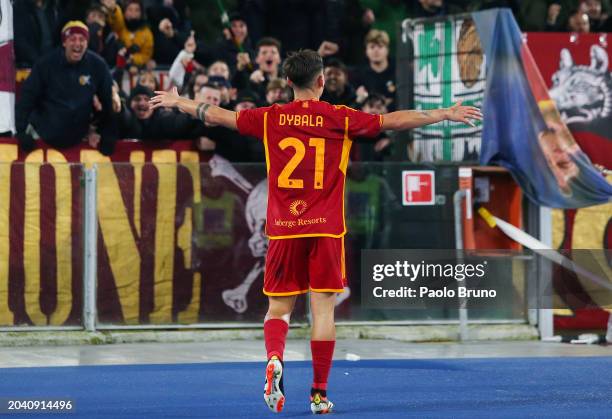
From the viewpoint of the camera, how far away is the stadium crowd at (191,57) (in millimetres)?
14250

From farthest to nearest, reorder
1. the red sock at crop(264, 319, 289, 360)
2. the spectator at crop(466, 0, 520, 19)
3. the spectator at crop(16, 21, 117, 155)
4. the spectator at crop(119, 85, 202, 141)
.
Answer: the spectator at crop(466, 0, 520, 19) → the spectator at crop(119, 85, 202, 141) → the spectator at crop(16, 21, 117, 155) → the red sock at crop(264, 319, 289, 360)

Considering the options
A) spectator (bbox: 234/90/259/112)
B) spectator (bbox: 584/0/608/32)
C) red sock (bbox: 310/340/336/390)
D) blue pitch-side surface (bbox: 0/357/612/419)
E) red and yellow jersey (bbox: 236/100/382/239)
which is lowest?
blue pitch-side surface (bbox: 0/357/612/419)

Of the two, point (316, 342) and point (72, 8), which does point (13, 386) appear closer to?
point (316, 342)

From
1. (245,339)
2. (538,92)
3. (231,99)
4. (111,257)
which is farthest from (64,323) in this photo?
(538,92)

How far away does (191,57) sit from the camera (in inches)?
623

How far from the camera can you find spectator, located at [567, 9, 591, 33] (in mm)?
16891

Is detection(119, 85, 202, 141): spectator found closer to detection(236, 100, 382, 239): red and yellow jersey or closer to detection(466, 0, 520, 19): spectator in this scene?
detection(466, 0, 520, 19): spectator

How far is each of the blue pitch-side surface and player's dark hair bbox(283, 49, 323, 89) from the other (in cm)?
218

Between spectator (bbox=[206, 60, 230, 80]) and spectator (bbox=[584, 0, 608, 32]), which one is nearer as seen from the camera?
spectator (bbox=[206, 60, 230, 80])

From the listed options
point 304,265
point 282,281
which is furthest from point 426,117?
point 282,281

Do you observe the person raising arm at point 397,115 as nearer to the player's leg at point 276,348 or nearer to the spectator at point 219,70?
the player's leg at point 276,348

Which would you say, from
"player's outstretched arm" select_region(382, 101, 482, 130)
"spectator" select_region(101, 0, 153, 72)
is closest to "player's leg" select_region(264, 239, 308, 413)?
"player's outstretched arm" select_region(382, 101, 482, 130)

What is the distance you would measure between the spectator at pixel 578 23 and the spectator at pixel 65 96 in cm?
631

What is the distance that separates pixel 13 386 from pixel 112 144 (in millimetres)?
4687
